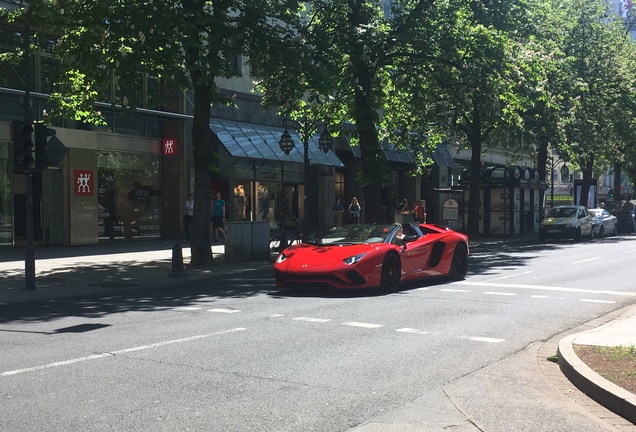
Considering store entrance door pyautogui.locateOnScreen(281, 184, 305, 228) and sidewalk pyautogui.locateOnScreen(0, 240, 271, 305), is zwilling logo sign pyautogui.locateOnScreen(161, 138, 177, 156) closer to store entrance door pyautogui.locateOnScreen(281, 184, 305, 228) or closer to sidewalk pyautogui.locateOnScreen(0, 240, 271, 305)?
sidewalk pyautogui.locateOnScreen(0, 240, 271, 305)

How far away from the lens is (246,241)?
65.6 ft

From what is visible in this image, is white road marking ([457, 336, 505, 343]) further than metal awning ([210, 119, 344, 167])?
No

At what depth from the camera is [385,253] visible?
41.4 ft

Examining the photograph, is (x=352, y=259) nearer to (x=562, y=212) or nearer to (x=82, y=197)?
(x=82, y=197)

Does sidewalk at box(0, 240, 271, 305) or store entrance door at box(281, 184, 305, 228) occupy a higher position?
store entrance door at box(281, 184, 305, 228)

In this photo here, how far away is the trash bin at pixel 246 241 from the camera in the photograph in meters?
19.7

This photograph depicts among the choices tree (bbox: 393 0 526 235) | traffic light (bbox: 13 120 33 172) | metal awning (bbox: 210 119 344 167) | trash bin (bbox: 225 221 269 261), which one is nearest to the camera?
traffic light (bbox: 13 120 33 172)

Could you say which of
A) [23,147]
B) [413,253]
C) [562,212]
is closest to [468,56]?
[413,253]

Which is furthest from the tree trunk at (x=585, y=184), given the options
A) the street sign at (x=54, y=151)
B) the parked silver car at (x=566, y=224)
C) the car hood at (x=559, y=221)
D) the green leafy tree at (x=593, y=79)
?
the street sign at (x=54, y=151)

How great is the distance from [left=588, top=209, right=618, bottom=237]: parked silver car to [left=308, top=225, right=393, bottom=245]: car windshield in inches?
965

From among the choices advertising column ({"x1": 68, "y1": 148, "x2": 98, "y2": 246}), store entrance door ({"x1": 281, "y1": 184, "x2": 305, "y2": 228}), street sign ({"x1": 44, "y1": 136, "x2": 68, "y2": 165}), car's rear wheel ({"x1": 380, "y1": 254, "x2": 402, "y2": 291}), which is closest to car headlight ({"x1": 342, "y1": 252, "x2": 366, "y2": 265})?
car's rear wheel ({"x1": 380, "y1": 254, "x2": 402, "y2": 291})

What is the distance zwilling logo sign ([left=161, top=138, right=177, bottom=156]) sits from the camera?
90.6ft

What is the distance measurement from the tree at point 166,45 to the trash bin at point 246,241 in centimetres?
146

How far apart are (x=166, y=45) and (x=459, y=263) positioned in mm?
8412
